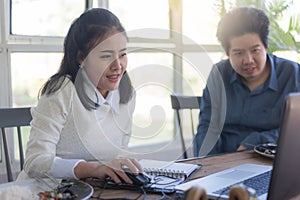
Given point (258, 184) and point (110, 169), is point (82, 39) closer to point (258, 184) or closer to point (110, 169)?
point (110, 169)

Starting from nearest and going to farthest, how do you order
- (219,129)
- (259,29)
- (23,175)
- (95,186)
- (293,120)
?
(293,120) → (95,186) → (23,175) → (219,129) → (259,29)

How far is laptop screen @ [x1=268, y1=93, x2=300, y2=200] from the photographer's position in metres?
0.74

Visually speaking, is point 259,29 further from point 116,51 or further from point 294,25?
point 294,25

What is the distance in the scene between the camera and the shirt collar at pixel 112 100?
1.45 m

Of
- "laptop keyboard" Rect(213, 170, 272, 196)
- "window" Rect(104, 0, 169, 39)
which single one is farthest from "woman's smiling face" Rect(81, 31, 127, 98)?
"window" Rect(104, 0, 169, 39)

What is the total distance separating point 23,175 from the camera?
135cm

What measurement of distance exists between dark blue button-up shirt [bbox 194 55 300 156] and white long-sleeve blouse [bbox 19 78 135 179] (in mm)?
503

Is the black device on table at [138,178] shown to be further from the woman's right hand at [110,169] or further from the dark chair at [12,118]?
the dark chair at [12,118]

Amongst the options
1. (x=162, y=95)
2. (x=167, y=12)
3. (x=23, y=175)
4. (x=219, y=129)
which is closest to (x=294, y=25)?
(x=167, y=12)

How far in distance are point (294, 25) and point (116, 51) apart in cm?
254

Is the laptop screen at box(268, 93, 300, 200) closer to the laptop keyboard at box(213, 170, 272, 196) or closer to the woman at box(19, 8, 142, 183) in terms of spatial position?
the laptop keyboard at box(213, 170, 272, 196)

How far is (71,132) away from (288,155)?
822 millimetres

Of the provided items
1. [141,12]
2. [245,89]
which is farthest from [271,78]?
[141,12]

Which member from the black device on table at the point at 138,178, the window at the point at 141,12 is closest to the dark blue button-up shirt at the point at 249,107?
the black device on table at the point at 138,178
